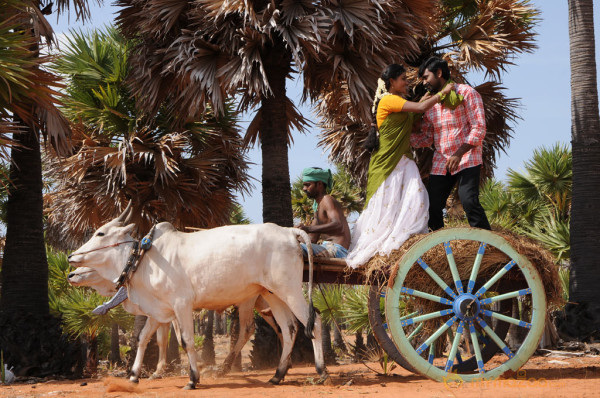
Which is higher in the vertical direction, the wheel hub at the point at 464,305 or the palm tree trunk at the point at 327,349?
the wheel hub at the point at 464,305

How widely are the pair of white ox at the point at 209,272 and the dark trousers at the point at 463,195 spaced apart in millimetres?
1383

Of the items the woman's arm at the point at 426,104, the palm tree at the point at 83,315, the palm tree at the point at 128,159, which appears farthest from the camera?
the palm tree at the point at 83,315

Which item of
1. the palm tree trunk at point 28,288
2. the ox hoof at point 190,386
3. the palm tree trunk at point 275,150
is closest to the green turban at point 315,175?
the ox hoof at point 190,386

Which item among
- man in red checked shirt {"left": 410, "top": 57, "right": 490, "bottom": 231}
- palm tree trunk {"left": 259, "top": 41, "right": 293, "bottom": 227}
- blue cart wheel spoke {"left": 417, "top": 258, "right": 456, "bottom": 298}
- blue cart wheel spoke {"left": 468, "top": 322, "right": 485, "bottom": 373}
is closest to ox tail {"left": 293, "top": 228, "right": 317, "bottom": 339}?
blue cart wheel spoke {"left": 417, "top": 258, "right": 456, "bottom": 298}

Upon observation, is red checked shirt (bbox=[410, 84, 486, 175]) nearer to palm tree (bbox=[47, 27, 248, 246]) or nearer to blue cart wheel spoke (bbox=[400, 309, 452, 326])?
blue cart wheel spoke (bbox=[400, 309, 452, 326])

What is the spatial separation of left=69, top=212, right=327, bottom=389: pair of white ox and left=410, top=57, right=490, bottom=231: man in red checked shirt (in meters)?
1.51

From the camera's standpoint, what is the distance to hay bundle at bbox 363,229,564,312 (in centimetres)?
663

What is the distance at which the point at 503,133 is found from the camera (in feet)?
49.2

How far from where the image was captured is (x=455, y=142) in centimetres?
711

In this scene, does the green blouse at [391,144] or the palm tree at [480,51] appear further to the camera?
the palm tree at [480,51]

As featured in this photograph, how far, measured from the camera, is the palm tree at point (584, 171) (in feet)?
34.5

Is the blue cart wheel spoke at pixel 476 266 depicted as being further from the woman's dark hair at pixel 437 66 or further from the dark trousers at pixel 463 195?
the woman's dark hair at pixel 437 66

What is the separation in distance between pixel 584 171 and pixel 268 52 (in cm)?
539

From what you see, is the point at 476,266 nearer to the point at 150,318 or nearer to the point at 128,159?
the point at 150,318
